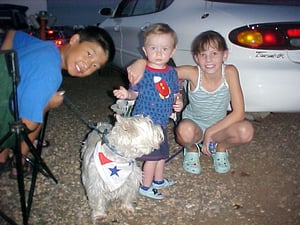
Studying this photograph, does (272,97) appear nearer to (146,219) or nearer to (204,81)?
(204,81)

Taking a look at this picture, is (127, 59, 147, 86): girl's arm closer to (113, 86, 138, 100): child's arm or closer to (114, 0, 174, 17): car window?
(113, 86, 138, 100): child's arm

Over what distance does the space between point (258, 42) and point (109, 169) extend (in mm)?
1882

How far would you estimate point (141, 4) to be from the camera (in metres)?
5.22

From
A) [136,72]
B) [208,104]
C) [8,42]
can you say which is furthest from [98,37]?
[208,104]

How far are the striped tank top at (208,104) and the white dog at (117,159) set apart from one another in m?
0.96

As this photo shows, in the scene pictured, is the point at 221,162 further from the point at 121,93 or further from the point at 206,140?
the point at 121,93

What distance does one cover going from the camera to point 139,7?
5250 millimetres

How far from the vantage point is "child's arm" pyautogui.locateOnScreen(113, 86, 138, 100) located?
2.65 m

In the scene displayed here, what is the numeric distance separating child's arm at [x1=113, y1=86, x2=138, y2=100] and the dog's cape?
1.21 feet

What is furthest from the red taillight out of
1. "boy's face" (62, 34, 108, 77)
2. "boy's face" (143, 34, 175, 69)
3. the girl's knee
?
"boy's face" (62, 34, 108, 77)

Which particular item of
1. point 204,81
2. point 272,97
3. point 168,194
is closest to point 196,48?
point 204,81

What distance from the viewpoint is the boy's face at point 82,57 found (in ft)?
8.15

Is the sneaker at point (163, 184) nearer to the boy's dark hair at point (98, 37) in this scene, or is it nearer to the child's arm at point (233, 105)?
the child's arm at point (233, 105)

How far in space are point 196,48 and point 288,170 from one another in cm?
152
